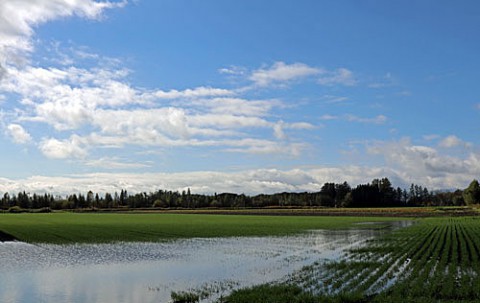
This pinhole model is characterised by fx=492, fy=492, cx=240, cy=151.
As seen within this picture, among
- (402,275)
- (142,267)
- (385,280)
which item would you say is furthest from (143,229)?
(385,280)

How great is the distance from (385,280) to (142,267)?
14.9m

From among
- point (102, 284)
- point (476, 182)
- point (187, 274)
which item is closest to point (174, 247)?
point (187, 274)

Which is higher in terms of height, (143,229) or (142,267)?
(142,267)

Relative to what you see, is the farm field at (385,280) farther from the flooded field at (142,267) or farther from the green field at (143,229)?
the green field at (143,229)

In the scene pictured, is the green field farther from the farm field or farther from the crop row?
the farm field

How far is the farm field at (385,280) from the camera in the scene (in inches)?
753

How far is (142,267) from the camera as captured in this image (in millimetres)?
30641

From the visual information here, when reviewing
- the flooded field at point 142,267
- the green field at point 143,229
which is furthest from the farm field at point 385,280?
the green field at point 143,229

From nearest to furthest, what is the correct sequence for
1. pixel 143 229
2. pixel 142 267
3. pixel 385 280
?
pixel 385 280 → pixel 142 267 → pixel 143 229

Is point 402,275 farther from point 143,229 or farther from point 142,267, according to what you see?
point 143,229

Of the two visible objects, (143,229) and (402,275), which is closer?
(402,275)

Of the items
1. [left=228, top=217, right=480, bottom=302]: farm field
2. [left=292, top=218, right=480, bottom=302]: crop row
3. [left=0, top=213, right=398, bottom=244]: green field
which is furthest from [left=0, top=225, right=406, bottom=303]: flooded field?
[left=0, top=213, right=398, bottom=244]: green field

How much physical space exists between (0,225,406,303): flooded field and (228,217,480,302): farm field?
79.6 inches

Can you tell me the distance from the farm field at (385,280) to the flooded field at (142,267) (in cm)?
202
